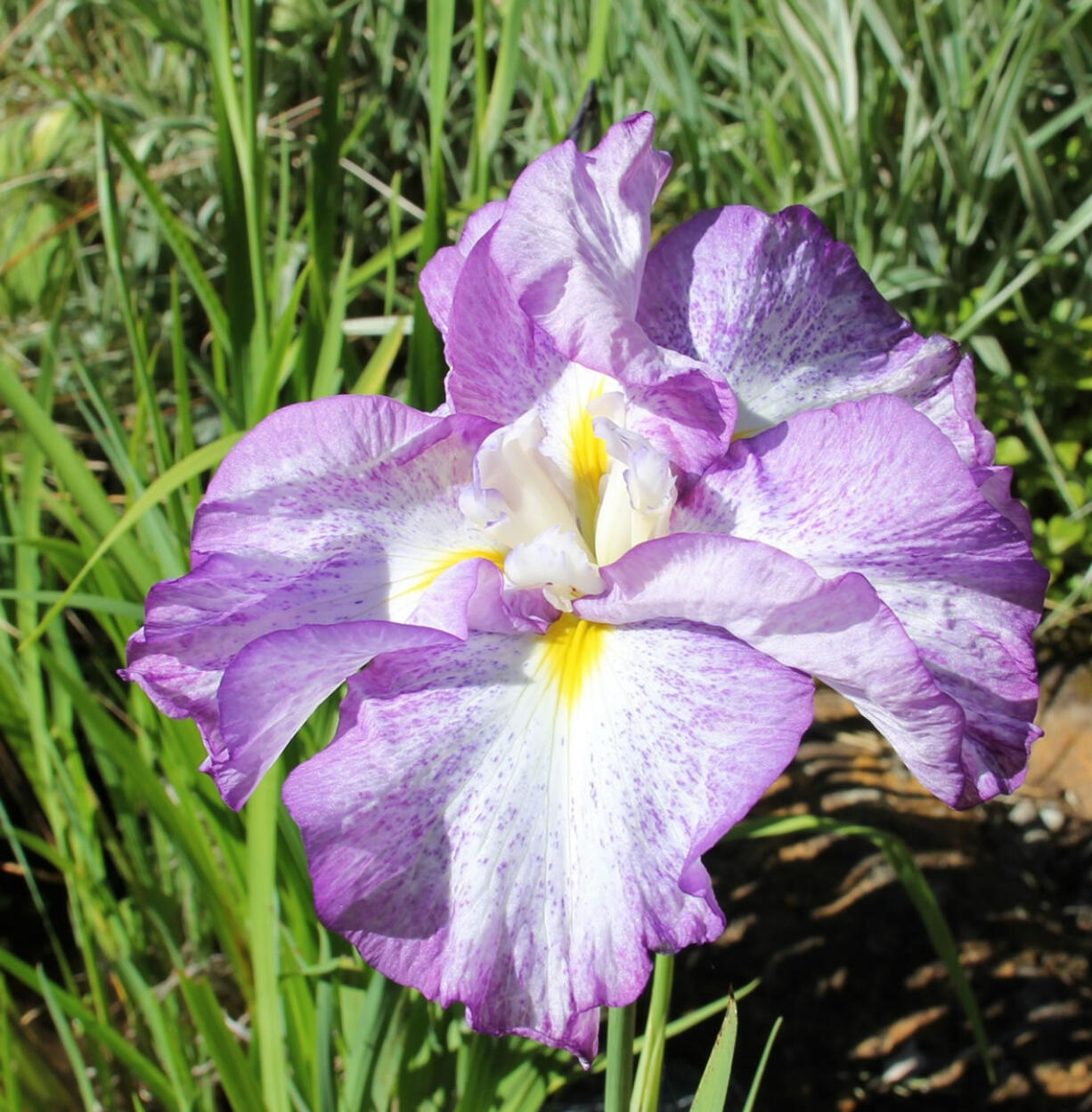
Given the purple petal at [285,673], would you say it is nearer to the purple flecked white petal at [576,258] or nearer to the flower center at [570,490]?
the flower center at [570,490]

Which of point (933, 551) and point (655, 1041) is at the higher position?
point (933, 551)

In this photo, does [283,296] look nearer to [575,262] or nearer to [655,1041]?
[575,262]

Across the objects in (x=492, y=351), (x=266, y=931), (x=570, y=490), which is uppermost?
(x=492, y=351)

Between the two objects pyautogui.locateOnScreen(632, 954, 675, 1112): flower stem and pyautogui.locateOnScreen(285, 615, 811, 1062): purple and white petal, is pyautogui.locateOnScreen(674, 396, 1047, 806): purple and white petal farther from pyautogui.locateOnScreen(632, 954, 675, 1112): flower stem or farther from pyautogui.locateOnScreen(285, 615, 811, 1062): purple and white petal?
pyautogui.locateOnScreen(632, 954, 675, 1112): flower stem

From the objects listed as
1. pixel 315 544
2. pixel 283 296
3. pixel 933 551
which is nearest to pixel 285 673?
pixel 315 544

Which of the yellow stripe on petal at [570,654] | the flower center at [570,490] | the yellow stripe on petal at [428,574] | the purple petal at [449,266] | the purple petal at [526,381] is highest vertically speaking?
the purple petal at [449,266]

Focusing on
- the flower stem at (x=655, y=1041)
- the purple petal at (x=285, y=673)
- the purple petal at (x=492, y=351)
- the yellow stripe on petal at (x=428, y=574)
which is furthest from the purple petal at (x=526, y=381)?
the flower stem at (x=655, y=1041)

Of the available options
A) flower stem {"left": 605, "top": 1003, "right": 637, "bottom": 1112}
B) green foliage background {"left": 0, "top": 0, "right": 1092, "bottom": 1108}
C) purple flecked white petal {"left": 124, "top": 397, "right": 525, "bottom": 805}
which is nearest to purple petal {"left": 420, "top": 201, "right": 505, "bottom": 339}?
purple flecked white petal {"left": 124, "top": 397, "right": 525, "bottom": 805}
